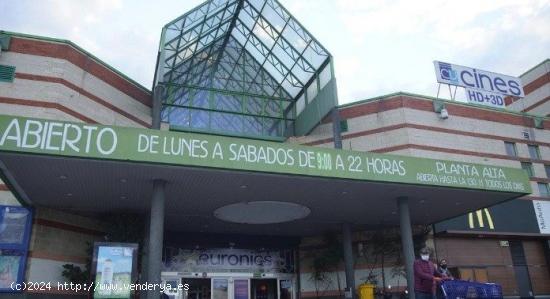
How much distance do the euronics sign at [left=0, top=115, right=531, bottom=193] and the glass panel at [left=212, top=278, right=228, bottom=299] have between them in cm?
1091

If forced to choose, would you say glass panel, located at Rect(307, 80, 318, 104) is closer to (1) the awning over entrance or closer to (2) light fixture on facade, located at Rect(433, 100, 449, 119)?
(2) light fixture on facade, located at Rect(433, 100, 449, 119)

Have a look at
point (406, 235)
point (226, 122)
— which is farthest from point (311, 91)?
point (406, 235)

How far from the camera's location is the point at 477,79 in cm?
2742

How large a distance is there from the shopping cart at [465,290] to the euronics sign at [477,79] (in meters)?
18.7

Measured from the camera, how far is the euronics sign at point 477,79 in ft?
86.7

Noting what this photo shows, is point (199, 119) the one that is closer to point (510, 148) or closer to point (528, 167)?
point (510, 148)

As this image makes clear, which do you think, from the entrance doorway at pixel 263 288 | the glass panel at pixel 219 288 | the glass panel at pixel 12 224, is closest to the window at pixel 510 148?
the entrance doorway at pixel 263 288

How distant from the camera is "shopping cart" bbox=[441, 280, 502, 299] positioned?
29.6 feet

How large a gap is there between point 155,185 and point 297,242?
37.3 feet

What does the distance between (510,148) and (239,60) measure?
16414mm

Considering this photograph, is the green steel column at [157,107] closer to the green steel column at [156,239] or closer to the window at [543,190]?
the green steel column at [156,239]

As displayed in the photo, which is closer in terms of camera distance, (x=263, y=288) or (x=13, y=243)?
(x=13, y=243)

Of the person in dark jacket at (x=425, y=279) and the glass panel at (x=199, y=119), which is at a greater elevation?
the glass panel at (x=199, y=119)

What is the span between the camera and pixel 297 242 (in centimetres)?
2356
